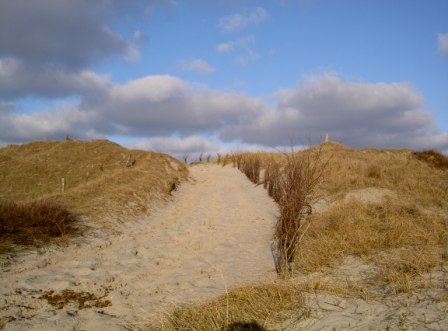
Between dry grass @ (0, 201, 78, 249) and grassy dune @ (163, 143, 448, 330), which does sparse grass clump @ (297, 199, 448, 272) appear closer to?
grassy dune @ (163, 143, 448, 330)

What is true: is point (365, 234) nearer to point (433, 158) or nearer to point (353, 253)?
point (353, 253)

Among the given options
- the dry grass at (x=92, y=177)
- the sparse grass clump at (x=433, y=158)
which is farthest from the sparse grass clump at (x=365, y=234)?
the sparse grass clump at (x=433, y=158)

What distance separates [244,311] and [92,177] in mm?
15479

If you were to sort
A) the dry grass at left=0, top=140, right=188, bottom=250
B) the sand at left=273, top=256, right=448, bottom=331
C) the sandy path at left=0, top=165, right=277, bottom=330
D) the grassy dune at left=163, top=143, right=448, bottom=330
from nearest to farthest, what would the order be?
→ the sand at left=273, top=256, right=448, bottom=331
the grassy dune at left=163, top=143, right=448, bottom=330
the sandy path at left=0, top=165, right=277, bottom=330
the dry grass at left=0, top=140, right=188, bottom=250

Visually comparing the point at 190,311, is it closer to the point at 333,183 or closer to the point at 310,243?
the point at 310,243

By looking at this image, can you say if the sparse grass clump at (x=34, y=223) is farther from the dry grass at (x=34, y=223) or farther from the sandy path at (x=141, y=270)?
the sandy path at (x=141, y=270)

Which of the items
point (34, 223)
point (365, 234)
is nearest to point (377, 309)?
point (365, 234)

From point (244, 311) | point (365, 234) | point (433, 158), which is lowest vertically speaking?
point (244, 311)

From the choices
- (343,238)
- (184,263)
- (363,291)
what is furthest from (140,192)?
(363,291)

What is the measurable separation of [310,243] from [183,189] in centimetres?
1020

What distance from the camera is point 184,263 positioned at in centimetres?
691

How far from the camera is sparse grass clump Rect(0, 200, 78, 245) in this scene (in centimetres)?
685

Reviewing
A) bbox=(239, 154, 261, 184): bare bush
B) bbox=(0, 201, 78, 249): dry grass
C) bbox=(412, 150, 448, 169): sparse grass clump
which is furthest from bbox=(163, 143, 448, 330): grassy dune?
bbox=(239, 154, 261, 184): bare bush

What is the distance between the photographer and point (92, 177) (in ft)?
59.1
